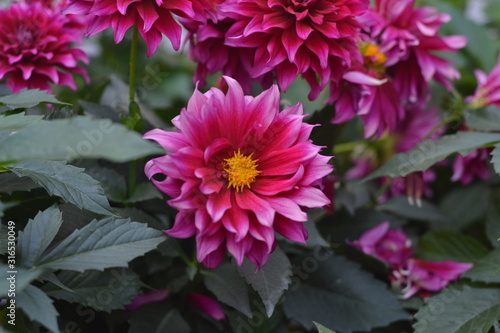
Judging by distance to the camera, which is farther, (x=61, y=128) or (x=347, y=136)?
(x=347, y=136)

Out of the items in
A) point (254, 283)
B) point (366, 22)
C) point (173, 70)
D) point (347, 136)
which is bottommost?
point (173, 70)

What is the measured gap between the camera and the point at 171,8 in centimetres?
58

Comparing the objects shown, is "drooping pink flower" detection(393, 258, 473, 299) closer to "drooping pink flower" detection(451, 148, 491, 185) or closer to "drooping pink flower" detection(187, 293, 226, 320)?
"drooping pink flower" detection(451, 148, 491, 185)

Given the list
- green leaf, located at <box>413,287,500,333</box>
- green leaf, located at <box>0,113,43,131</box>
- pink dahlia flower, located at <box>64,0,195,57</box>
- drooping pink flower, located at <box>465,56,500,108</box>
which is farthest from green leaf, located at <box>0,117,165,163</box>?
drooping pink flower, located at <box>465,56,500,108</box>

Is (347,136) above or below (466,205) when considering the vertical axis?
above

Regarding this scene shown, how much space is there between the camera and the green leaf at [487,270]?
0.70 m

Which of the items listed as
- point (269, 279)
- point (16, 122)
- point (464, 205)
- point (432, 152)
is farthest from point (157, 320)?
point (464, 205)

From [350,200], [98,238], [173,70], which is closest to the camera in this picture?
[98,238]

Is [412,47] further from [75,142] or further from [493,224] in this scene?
[75,142]

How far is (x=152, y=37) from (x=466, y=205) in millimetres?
684

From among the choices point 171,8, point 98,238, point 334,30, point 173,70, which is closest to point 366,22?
point 334,30

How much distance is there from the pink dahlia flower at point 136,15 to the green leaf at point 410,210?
0.51m

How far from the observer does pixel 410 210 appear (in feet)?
→ 3.06

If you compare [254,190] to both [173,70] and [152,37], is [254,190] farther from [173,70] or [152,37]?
[173,70]
